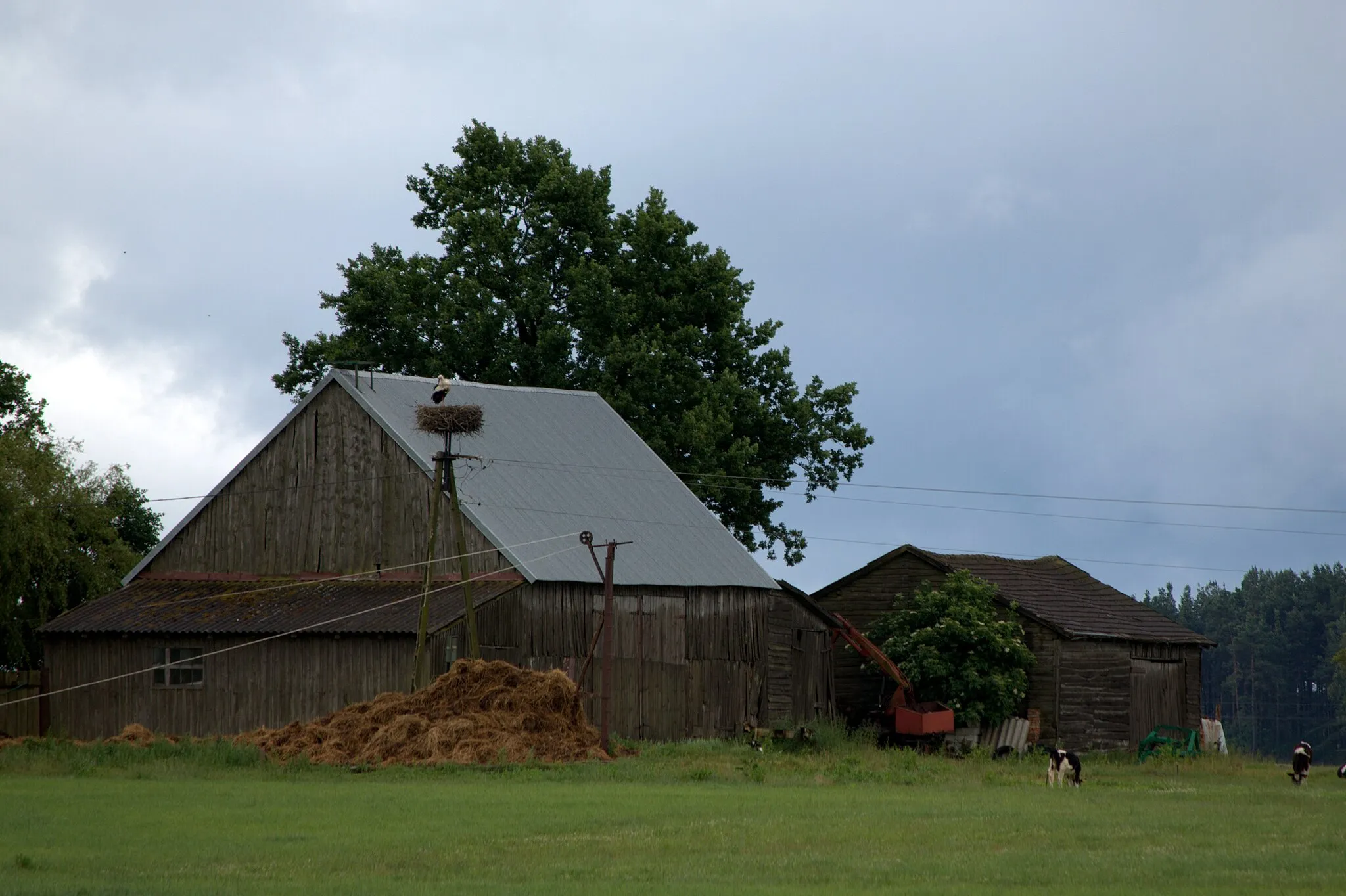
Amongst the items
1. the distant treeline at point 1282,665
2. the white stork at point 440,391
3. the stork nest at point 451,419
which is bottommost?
the distant treeline at point 1282,665

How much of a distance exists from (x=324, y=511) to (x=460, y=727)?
37.9ft

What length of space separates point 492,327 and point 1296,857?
3956 centimetres

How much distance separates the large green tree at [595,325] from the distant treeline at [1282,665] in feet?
295

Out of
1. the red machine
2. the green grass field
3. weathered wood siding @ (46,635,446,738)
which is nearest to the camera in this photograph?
the green grass field

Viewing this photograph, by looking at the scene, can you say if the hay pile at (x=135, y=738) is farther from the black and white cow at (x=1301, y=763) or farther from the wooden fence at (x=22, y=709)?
the black and white cow at (x=1301, y=763)

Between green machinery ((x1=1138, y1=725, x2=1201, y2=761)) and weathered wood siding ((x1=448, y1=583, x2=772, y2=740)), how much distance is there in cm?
1157

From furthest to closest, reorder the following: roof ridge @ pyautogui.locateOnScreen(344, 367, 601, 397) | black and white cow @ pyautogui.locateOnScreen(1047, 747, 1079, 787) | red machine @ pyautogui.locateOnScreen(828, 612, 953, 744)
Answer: red machine @ pyautogui.locateOnScreen(828, 612, 953, 744) → roof ridge @ pyautogui.locateOnScreen(344, 367, 601, 397) → black and white cow @ pyautogui.locateOnScreen(1047, 747, 1079, 787)

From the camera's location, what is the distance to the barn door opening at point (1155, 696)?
49.4 m

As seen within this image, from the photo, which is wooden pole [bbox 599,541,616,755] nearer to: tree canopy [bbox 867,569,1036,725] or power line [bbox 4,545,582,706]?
power line [bbox 4,545,582,706]

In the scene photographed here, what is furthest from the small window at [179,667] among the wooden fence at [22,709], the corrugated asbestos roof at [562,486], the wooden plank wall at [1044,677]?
the wooden plank wall at [1044,677]

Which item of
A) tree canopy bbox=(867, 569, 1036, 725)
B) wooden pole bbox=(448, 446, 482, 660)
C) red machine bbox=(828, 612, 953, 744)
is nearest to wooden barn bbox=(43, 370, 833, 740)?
wooden pole bbox=(448, 446, 482, 660)

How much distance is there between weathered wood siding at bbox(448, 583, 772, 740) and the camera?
40344 millimetres

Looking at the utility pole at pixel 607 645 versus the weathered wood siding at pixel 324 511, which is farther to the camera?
the weathered wood siding at pixel 324 511

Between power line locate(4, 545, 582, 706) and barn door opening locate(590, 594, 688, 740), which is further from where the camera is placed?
barn door opening locate(590, 594, 688, 740)
